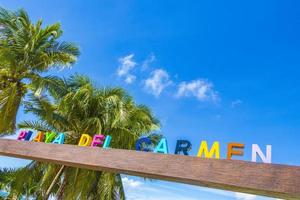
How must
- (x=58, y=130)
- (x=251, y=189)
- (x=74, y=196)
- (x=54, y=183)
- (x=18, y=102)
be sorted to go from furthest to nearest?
(x=58, y=130), (x=54, y=183), (x=74, y=196), (x=18, y=102), (x=251, y=189)

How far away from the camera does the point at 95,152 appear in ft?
15.6

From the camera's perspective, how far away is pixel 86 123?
1184 cm

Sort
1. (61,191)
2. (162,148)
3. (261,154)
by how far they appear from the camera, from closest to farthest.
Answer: (261,154) < (162,148) < (61,191)

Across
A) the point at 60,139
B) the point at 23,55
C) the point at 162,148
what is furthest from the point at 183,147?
the point at 23,55

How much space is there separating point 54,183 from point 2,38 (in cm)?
454

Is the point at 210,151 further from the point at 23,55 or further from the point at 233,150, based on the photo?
the point at 23,55

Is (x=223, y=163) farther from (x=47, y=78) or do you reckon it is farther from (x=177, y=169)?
(x=47, y=78)

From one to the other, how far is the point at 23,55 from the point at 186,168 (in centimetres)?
757

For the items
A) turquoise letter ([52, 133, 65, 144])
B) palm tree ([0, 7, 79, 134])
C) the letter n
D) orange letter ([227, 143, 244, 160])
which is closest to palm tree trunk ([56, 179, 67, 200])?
palm tree ([0, 7, 79, 134])

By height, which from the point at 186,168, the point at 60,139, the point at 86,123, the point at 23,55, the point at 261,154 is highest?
the point at 23,55

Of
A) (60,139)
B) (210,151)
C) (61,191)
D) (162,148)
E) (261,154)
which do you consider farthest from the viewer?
(61,191)

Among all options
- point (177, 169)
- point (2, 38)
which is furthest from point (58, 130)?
point (177, 169)

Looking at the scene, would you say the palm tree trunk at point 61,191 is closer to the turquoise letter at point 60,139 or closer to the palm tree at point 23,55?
the palm tree at point 23,55

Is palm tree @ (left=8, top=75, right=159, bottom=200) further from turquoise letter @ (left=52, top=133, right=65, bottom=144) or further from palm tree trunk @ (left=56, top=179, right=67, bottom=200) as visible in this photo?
turquoise letter @ (left=52, top=133, right=65, bottom=144)
